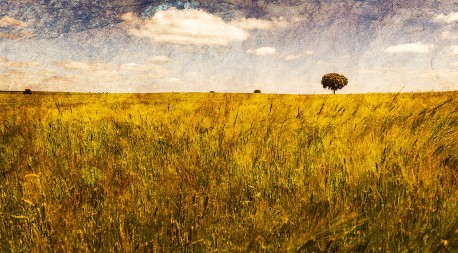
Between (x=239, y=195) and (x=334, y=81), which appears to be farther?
(x=334, y=81)

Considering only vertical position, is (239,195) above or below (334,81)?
below

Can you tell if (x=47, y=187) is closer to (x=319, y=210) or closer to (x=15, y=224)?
(x=15, y=224)

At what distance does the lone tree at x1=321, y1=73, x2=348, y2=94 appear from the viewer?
238 ft

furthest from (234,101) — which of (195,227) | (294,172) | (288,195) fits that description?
(195,227)

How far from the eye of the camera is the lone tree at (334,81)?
72.7 meters

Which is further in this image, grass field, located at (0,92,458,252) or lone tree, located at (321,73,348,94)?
lone tree, located at (321,73,348,94)

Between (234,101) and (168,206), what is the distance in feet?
13.8

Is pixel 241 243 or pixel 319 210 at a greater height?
pixel 319 210

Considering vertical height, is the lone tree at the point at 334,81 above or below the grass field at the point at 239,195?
above

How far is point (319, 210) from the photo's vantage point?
5.90 feet

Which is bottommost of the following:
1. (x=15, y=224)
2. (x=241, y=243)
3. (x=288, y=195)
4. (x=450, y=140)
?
(x=15, y=224)

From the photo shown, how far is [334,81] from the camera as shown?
72.4 meters

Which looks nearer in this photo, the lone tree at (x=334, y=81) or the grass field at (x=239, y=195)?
the grass field at (x=239, y=195)

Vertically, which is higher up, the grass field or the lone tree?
the lone tree
